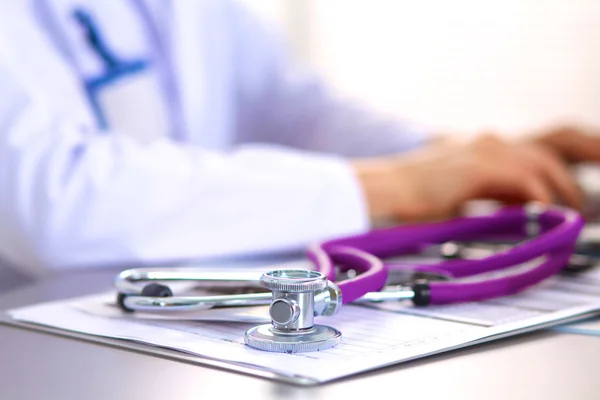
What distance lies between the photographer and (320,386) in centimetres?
31

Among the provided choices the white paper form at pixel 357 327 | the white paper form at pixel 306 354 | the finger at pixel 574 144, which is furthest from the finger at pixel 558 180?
the white paper form at pixel 306 354

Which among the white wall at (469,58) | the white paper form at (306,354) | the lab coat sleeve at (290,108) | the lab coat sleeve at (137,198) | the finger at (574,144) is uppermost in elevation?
the white wall at (469,58)

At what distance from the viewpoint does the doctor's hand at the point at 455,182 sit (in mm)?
860

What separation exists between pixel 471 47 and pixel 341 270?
172cm

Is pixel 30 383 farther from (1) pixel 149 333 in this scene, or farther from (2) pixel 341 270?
(2) pixel 341 270

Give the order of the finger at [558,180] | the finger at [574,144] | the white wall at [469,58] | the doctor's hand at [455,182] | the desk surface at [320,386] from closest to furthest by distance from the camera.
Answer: the desk surface at [320,386], the doctor's hand at [455,182], the finger at [558,180], the finger at [574,144], the white wall at [469,58]

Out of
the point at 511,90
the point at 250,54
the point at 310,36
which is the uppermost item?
the point at 310,36

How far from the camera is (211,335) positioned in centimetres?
39

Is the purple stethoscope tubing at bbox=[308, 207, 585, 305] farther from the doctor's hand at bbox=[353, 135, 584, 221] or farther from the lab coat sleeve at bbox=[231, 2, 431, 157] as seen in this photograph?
the lab coat sleeve at bbox=[231, 2, 431, 157]

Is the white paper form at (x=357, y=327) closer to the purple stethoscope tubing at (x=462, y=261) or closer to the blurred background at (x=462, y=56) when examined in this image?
the purple stethoscope tubing at (x=462, y=261)

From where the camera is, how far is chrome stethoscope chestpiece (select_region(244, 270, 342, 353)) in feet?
1.14

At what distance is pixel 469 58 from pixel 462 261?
67.0 inches

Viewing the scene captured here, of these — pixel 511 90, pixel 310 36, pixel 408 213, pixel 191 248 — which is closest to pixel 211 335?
pixel 191 248

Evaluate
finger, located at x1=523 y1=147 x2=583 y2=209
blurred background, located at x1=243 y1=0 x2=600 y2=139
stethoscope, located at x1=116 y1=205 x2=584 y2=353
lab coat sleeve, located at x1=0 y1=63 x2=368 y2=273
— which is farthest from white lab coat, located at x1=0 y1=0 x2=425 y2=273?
blurred background, located at x1=243 y1=0 x2=600 y2=139
